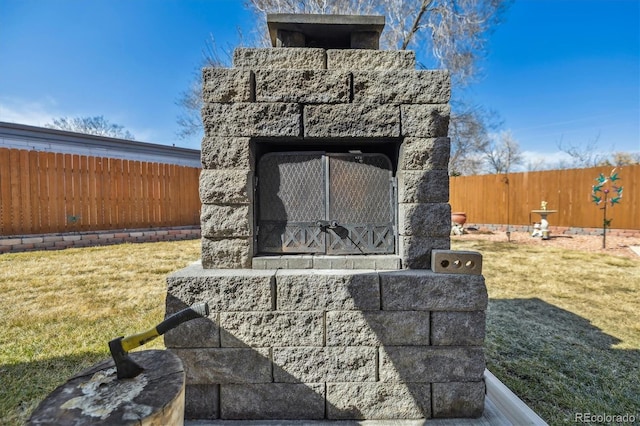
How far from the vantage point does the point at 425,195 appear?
2.01 metres

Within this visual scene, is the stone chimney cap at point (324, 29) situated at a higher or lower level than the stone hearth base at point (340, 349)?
higher

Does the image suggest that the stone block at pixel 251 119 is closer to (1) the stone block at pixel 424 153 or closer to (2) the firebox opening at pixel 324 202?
(2) the firebox opening at pixel 324 202

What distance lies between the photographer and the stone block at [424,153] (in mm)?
1994

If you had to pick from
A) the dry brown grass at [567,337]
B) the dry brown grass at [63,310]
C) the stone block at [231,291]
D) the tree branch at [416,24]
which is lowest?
the dry brown grass at [567,337]

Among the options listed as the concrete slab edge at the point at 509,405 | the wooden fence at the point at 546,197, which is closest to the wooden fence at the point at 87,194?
the concrete slab edge at the point at 509,405

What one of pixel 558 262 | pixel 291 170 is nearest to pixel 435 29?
pixel 558 262

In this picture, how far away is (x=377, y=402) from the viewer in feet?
6.15

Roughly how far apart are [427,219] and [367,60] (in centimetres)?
130

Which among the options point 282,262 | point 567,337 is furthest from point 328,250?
point 567,337

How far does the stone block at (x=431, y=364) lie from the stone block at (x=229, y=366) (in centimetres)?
81

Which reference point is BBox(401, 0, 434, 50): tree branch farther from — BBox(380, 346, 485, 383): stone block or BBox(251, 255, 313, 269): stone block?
BBox(380, 346, 485, 383): stone block

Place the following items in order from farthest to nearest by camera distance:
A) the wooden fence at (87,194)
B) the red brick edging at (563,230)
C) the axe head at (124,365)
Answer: the red brick edging at (563,230) → the wooden fence at (87,194) → the axe head at (124,365)

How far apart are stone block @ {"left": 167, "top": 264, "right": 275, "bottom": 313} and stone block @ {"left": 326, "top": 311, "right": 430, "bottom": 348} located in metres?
0.46

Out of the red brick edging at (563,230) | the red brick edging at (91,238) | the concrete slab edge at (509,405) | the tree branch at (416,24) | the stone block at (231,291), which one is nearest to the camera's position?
the concrete slab edge at (509,405)
